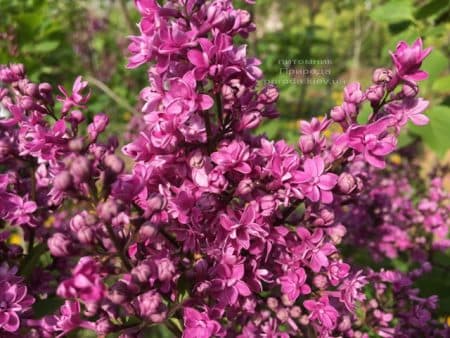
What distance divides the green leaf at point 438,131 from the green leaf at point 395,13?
22.5 inches

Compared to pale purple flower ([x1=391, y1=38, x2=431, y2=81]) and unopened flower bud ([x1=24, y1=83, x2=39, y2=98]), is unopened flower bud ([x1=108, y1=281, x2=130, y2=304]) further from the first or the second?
pale purple flower ([x1=391, y1=38, x2=431, y2=81])

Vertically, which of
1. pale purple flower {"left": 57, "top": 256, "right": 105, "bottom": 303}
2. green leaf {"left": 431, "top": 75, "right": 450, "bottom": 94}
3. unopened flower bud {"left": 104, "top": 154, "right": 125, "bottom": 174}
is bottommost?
green leaf {"left": 431, "top": 75, "right": 450, "bottom": 94}

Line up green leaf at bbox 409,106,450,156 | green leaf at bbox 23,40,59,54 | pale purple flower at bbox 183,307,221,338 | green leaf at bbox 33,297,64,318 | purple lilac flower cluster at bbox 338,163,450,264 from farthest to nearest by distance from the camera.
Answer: green leaf at bbox 23,40,59,54 < purple lilac flower cluster at bbox 338,163,450,264 < green leaf at bbox 409,106,450,156 < green leaf at bbox 33,297,64,318 < pale purple flower at bbox 183,307,221,338

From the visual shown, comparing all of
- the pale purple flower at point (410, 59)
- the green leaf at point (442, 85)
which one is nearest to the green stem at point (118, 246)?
the pale purple flower at point (410, 59)

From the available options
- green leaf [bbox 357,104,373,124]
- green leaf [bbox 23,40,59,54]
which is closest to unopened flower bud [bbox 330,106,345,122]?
green leaf [bbox 357,104,373,124]

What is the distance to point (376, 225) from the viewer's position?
2889mm

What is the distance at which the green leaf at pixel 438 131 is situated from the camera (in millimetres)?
2649

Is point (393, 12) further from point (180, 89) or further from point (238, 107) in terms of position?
point (180, 89)

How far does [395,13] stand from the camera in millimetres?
2875

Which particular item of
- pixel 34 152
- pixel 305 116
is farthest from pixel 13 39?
pixel 305 116

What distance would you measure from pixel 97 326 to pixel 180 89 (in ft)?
2.30

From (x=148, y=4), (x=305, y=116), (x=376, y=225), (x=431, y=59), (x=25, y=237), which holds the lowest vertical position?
(x=305, y=116)

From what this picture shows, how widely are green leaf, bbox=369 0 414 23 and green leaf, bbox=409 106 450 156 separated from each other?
572mm

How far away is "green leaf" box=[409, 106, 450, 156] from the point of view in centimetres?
265
